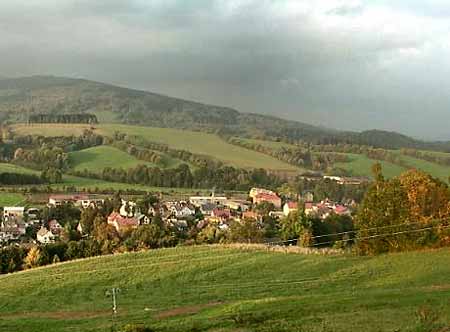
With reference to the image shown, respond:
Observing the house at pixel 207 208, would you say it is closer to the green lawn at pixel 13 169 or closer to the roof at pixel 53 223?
the roof at pixel 53 223

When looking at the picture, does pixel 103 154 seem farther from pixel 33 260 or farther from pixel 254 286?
pixel 254 286

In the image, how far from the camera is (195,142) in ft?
511

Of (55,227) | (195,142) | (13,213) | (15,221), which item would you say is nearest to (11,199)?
(13,213)

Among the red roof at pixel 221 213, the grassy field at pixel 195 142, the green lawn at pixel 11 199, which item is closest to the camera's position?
the red roof at pixel 221 213

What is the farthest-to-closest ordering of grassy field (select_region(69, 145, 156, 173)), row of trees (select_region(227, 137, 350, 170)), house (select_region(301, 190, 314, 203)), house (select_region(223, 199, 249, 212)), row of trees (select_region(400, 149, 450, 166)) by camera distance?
row of trees (select_region(227, 137, 350, 170)), row of trees (select_region(400, 149, 450, 166)), grassy field (select_region(69, 145, 156, 173)), house (select_region(301, 190, 314, 203)), house (select_region(223, 199, 249, 212))

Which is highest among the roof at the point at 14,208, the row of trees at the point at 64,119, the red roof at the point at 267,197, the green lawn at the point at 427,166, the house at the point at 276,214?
the row of trees at the point at 64,119

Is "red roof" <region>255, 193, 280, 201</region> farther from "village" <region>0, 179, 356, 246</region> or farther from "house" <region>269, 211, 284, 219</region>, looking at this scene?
"house" <region>269, 211, 284, 219</region>

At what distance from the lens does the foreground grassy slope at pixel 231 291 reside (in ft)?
68.0

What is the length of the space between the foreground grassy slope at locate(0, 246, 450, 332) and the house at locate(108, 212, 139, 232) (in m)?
26.6

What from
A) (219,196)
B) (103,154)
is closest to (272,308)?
(219,196)

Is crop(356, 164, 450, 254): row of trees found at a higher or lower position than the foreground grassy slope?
higher

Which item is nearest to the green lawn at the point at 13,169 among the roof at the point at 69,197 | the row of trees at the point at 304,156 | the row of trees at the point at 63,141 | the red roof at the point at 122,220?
the roof at the point at 69,197

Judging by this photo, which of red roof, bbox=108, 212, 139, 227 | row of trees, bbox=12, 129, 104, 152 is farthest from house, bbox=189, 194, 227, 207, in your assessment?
row of trees, bbox=12, 129, 104, 152

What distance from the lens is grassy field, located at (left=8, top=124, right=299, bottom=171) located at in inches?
5261
